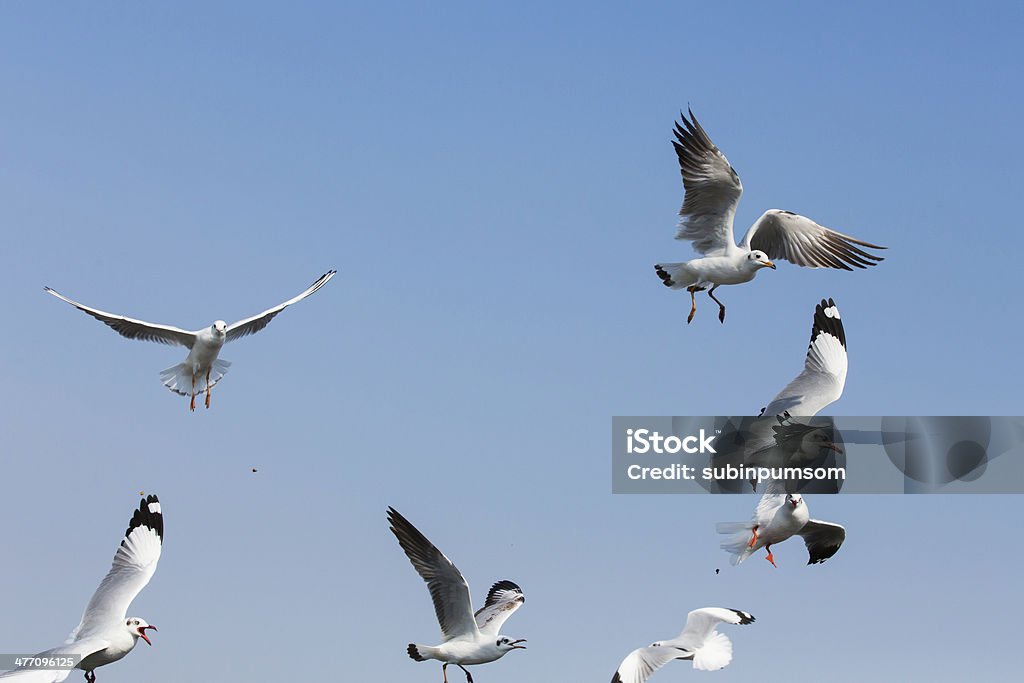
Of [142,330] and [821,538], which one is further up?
[142,330]

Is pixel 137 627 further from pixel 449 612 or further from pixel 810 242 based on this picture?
pixel 810 242

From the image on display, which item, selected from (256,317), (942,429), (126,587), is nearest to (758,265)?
(942,429)

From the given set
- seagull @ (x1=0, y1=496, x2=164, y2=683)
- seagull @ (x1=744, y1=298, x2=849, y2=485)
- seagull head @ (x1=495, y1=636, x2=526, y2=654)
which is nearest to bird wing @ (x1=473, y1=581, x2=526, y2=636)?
seagull head @ (x1=495, y1=636, x2=526, y2=654)

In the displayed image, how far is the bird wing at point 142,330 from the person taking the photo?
54.4 ft

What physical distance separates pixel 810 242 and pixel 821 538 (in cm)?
307

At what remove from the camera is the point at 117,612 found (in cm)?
1518

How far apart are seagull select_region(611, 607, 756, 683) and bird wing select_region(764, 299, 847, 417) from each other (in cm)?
239

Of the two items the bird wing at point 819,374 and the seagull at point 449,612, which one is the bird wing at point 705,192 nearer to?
the bird wing at point 819,374

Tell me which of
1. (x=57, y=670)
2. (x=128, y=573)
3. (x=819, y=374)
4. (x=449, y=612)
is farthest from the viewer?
(x=819, y=374)

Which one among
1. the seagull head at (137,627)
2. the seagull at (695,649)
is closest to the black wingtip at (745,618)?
the seagull at (695,649)

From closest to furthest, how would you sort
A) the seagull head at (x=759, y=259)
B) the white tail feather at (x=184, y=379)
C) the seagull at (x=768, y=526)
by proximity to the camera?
the seagull at (x=768, y=526)
the seagull head at (x=759, y=259)
the white tail feather at (x=184, y=379)

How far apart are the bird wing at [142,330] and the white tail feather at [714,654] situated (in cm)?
634

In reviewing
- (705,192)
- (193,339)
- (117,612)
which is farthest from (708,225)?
(117,612)

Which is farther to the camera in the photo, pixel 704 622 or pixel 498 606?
pixel 498 606
